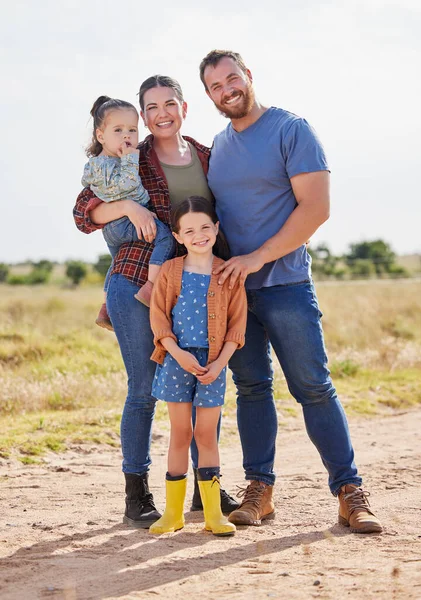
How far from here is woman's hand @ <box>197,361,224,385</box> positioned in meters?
4.74

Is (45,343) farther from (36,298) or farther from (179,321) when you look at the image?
(36,298)

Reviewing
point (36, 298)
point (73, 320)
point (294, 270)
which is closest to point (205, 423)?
point (294, 270)

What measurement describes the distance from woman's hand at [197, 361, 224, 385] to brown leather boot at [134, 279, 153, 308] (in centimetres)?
52

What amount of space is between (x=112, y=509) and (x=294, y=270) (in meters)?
1.98

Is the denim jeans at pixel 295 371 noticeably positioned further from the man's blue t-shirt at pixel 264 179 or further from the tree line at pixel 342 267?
the tree line at pixel 342 267

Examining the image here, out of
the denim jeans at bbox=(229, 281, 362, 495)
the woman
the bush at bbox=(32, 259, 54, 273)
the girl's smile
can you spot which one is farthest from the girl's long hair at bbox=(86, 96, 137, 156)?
the bush at bbox=(32, 259, 54, 273)

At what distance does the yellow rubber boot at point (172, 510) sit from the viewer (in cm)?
488

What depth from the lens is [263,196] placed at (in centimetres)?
504

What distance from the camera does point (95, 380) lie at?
9984mm

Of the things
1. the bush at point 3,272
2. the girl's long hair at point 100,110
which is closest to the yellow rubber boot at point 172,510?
the girl's long hair at point 100,110

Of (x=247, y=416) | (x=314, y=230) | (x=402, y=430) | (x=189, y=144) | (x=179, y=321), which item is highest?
(x=189, y=144)

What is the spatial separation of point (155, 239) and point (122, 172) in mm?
419

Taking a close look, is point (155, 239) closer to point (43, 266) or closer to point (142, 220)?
point (142, 220)

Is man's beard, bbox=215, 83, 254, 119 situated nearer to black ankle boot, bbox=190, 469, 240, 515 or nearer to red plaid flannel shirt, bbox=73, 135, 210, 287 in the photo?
red plaid flannel shirt, bbox=73, 135, 210, 287
